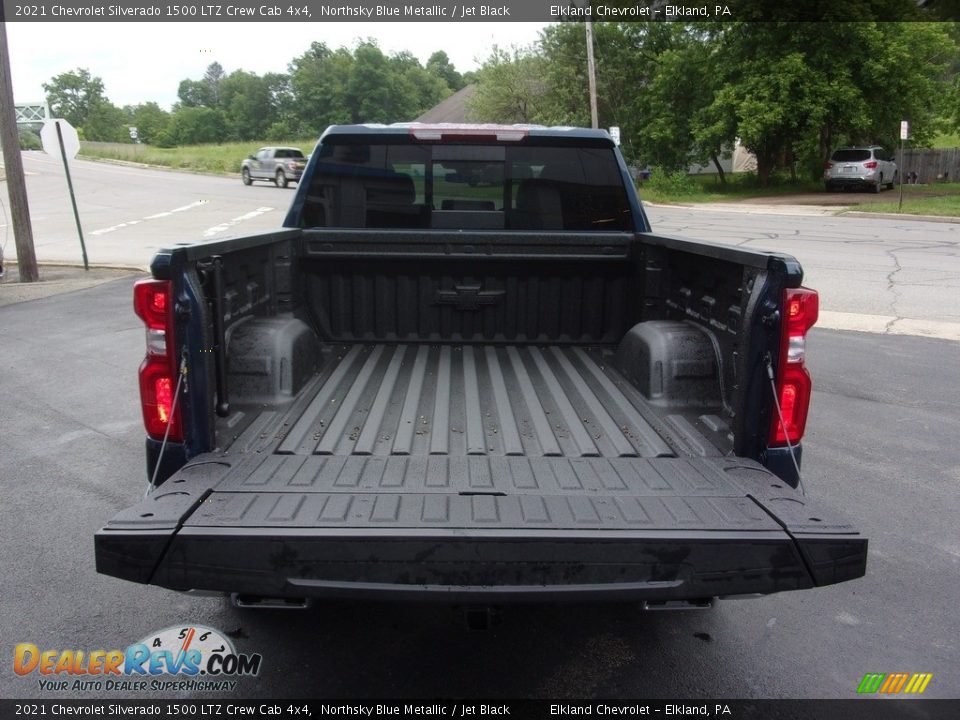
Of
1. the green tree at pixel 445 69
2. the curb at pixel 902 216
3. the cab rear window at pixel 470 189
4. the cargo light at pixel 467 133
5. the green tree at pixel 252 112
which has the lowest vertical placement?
the curb at pixel 902 216

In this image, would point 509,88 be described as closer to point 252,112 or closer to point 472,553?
point 472,553

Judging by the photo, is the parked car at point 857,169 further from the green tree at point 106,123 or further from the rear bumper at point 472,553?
the green tree at point 106,123

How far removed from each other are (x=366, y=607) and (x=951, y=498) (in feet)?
12.2

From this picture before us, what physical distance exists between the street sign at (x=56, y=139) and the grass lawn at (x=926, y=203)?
74.7ft

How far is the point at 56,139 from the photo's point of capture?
50.8 ft

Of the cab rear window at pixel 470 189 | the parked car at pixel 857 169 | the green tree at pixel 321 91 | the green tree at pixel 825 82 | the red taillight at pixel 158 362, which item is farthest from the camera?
the green tree at pixel 321 91

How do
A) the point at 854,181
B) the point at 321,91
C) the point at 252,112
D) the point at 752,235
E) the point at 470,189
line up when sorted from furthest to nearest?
the point at 252,112 < the point at 321,91 < the point at 854,181 < the point at 752,235 < the point at 470,189

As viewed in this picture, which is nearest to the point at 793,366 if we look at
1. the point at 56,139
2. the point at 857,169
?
the point at 56,139

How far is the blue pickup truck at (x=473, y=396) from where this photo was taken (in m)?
2.34

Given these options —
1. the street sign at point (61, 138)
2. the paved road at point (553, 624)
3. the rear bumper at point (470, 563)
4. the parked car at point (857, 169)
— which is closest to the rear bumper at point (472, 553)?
the rear bumper at point (470, 563)

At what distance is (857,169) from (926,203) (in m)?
5.46

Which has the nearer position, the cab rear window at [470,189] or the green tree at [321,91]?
the cab rear window at [470,189]

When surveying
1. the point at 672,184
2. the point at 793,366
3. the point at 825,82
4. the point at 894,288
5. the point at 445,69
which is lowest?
the point at 894,288

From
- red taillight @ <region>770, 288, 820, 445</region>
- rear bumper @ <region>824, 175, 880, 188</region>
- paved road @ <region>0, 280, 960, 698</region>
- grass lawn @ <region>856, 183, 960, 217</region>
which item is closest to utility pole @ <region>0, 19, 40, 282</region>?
paved road @ <region>0, 280, 960, 698</region>
